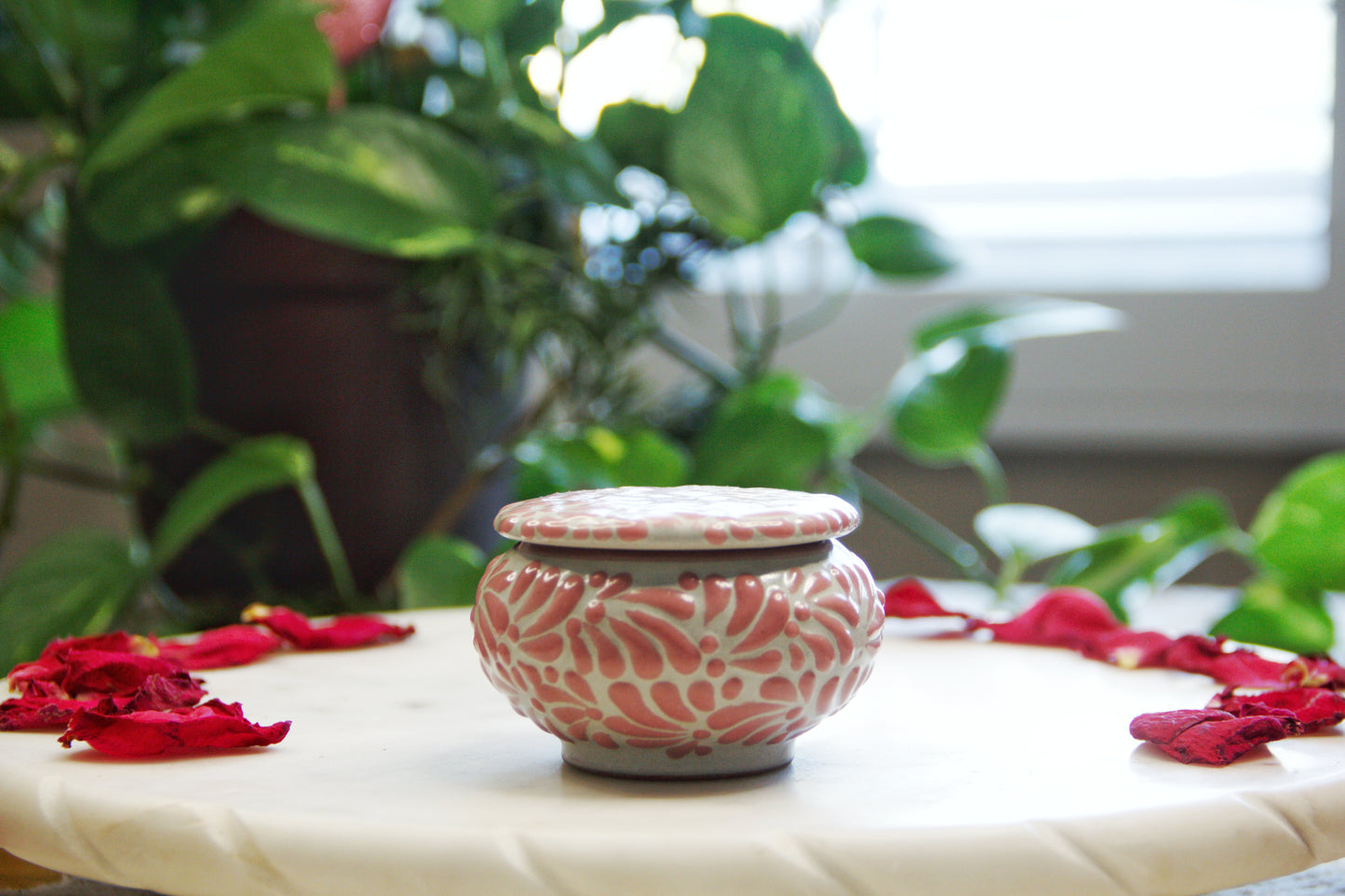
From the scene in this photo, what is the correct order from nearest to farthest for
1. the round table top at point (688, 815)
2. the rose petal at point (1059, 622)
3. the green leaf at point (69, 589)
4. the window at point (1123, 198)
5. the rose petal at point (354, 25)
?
the round table top at point (688, 815) → the rose petal at point (1059, 622) → the green leaf at point (69, 589) → the rose petal at point (354, 25) → the window at point (1123, 198)

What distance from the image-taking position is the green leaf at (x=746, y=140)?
0.57 m

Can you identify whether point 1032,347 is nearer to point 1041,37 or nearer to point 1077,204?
point 1077,204

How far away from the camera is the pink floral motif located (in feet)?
0.77

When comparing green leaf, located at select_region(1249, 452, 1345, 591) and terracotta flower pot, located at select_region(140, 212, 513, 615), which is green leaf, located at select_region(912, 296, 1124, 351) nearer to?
green leaf, located at select_region(1249, 452, 1345, 591)

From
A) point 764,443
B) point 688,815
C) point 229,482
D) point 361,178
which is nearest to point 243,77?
point 361,178

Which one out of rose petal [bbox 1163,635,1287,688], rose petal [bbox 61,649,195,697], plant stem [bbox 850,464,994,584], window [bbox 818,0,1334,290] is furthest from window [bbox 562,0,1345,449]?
rose petal [bbox 61,649,195,697]

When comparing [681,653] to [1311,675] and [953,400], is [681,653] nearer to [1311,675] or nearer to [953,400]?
[1311,675]

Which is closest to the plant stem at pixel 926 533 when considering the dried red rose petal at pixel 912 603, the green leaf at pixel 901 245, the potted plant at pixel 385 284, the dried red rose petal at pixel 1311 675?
the potted plant at pixel 385 284

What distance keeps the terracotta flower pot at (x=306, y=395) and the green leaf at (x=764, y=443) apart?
18 cm

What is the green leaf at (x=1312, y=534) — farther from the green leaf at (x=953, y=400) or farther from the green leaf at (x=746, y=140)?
the green leaf at (x=746, y=140)

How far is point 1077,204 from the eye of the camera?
3.65 feet

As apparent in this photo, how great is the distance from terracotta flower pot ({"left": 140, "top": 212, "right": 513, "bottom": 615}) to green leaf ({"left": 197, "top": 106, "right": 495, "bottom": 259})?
0.33 ft

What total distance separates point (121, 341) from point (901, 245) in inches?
15.7

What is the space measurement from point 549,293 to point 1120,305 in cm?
57
